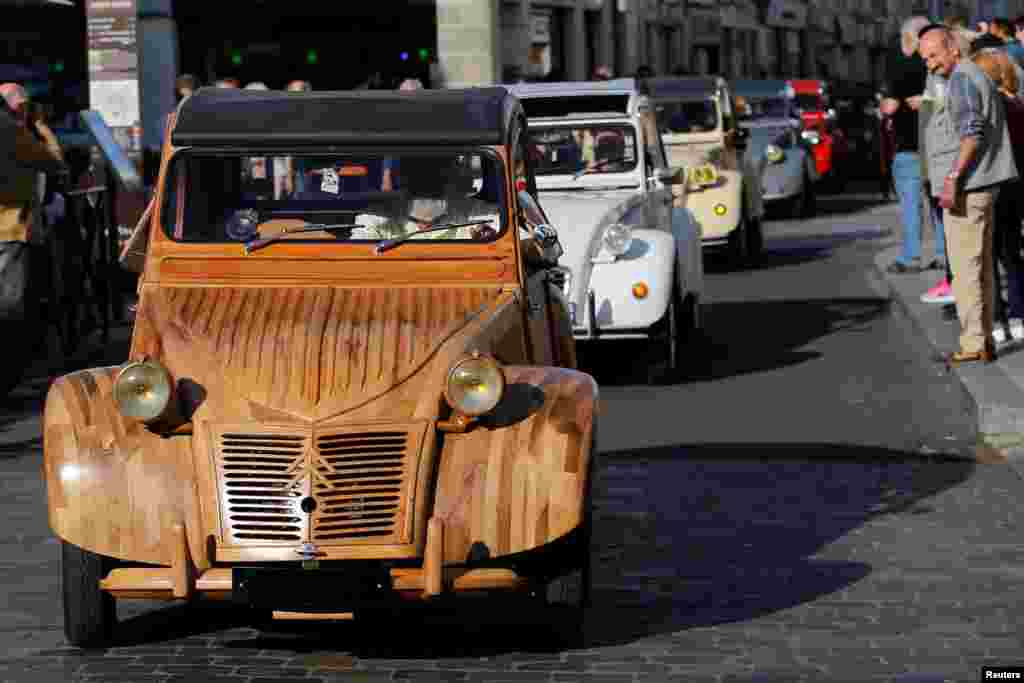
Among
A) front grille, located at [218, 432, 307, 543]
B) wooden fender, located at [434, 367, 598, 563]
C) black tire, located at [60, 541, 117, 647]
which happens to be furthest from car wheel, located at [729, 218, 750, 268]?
front grille, located at [218, 432, 307, 543]

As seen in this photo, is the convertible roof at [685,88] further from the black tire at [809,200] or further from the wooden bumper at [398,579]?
the wooden bumper at [398,579]

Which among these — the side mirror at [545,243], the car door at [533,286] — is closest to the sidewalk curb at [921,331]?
the car door at [533,286]

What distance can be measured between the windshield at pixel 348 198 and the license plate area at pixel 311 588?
177 centimetres

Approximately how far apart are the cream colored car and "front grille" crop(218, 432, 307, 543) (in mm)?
14921

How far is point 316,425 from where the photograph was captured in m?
6.75

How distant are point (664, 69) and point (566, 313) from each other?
45.2 metres

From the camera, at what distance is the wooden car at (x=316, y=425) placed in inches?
260

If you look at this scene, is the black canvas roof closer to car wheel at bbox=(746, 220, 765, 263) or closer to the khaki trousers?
the khaki trousers

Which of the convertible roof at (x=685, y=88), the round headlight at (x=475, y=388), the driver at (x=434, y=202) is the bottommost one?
the round headlight at (x=475, y=388)

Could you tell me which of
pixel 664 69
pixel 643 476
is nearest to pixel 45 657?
pixel 643 476

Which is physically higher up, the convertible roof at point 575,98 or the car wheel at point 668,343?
the convertible roof at point 575,98

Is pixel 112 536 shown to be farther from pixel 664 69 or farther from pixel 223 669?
pixel 664 69

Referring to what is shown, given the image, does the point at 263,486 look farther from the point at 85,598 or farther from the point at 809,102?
the point at 809,102

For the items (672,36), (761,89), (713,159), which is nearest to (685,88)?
(713,159)
